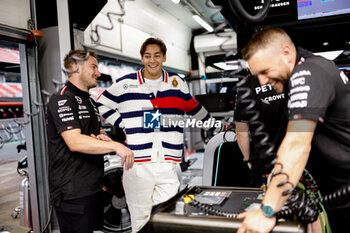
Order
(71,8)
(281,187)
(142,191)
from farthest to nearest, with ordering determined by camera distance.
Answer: (71,8)
(142,191)
(281,187)

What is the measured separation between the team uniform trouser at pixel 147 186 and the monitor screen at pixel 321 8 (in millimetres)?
1637

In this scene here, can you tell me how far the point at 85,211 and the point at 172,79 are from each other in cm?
119

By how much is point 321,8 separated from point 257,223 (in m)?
2.07

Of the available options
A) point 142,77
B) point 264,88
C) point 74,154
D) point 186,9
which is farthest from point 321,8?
point 186,9

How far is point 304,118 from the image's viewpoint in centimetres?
111

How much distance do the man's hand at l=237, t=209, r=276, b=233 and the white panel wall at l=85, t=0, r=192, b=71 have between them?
3.19m

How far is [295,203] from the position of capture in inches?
45.7

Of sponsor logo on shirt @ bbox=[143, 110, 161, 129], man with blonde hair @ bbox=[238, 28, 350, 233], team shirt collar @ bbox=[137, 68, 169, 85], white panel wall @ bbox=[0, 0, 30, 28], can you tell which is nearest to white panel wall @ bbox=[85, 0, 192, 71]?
white panel wall @ bbox=[0, 0, 30, 28]

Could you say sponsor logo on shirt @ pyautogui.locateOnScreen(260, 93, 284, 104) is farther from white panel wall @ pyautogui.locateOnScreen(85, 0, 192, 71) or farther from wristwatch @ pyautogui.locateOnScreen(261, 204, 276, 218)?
white panel wall @ pyautogui.locateOnScreen(85, 0, 192, 71)

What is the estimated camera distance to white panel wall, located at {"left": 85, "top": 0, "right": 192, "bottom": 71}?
4.68 metres

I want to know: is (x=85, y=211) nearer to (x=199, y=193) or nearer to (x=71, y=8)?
(x=199, y=193)

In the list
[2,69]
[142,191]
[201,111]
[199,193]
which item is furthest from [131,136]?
[2,69]

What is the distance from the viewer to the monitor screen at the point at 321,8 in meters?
2.41

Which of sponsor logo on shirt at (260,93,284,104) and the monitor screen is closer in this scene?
sponsor logo on shirt at (260,93,284,104)
